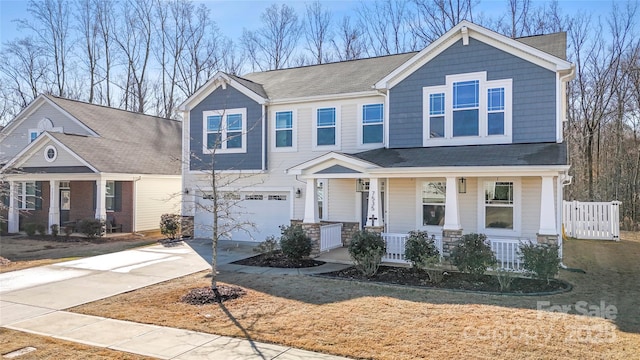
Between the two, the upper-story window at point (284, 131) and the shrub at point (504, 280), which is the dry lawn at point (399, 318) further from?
the upper-story window at point (284, 131)

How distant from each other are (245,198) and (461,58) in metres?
9.46

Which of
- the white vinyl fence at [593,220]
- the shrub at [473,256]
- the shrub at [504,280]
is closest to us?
the shrub at [504,280]

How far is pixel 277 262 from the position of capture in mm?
12383

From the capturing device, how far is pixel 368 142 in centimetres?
1523

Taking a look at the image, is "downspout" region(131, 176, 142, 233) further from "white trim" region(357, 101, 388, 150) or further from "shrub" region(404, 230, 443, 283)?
"shrub" region(404, 230, 443, 283)

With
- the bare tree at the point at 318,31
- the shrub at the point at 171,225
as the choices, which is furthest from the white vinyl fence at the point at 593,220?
the bare tree at the point at 318,31

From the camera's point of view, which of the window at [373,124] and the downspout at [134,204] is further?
the downspout at [134,204]

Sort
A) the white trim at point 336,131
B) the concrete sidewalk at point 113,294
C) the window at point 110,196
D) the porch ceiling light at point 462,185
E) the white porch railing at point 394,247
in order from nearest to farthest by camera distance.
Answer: the concrete sidewalk at point 113,294 < the white porch railing at point 394,247 < the porch ceiling light at point 462,185 < the white trim at point 336,131 < the window at point 110,196

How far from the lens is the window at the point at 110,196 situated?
20.4 metres

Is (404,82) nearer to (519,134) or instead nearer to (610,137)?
(519,134)

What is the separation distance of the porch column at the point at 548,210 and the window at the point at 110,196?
17.8 metres

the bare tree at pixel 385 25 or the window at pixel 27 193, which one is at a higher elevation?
the bare tree at pixel 385 25

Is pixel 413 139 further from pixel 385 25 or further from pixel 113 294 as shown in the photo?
pixel 385 25

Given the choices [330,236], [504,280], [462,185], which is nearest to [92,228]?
[330,236]
